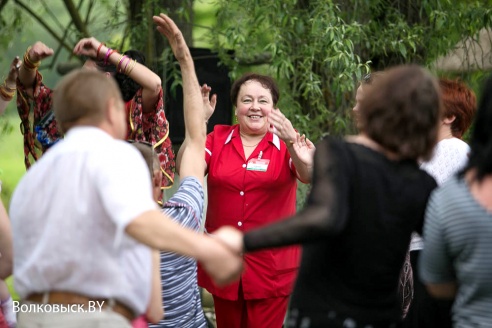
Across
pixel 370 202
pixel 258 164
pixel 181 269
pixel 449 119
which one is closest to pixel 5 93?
pixel 258 164

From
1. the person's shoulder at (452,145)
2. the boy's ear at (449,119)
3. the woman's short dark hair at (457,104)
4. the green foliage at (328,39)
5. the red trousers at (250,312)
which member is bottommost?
the red trousers at (250,312)

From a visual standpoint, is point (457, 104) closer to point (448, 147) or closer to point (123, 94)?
point (448, 147)

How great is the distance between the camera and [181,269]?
3822 millimetres

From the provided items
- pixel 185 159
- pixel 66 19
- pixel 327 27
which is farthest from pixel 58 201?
pixel 66 19

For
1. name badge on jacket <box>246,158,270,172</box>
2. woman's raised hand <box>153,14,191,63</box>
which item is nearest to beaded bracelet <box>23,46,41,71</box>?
woman's raised hand <box>153,14,191,63</box>

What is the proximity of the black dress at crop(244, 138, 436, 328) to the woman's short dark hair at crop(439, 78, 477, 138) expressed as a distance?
1.66 m

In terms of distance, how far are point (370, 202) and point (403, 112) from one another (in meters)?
0.28

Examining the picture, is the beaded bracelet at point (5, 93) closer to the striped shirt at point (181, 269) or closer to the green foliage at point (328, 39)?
the striped shirt at point (181, 269)

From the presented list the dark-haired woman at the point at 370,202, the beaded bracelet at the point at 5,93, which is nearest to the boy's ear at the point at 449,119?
the dark-haired woman at the point at 370,202

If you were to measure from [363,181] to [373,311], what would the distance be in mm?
403

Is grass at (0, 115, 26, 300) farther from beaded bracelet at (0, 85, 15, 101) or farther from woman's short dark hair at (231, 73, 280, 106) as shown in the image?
beaded bracelet at (0, 85, 15, 101)

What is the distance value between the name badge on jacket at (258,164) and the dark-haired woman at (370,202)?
2295 mm

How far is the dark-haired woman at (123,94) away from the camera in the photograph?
4.45 m

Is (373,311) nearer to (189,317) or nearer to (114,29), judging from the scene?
(189,317)
